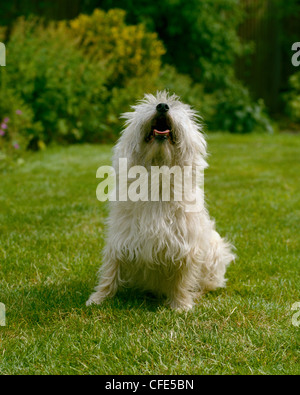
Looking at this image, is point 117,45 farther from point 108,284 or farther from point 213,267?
point 108,284

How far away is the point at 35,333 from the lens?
2385 millimetres

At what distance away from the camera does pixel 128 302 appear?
2.76 metres

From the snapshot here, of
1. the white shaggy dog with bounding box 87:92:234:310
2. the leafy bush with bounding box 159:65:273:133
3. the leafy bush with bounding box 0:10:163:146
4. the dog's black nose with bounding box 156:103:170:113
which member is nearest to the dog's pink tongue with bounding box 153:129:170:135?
the white shaggy dog with bounding box 87:92:234:310

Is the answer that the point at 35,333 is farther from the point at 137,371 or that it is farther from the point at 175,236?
the point at 175,236

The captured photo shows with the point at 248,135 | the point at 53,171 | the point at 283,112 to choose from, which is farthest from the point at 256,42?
the point at 53,171

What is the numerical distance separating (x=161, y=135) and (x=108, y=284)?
0.91m

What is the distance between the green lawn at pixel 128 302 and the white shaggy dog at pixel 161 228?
0.12 metres

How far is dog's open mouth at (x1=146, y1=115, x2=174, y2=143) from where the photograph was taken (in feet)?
8.01

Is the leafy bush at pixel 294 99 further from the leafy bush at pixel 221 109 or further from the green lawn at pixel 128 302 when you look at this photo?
the green lawn at pixel 128 302

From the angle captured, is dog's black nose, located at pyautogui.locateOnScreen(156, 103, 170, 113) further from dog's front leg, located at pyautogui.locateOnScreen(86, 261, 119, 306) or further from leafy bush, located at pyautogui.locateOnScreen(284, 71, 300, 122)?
leafy bush, located at pyautogui.locateOnScreen(284, 71, 300, 122)

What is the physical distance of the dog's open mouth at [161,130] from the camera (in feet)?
8.01

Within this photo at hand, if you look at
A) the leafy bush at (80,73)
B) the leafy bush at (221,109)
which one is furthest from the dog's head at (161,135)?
the leafy bush at (221,109)

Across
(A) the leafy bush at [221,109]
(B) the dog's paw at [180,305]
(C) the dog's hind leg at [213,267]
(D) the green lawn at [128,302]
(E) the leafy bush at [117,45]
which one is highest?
(E) the leafy bush at [117,45]

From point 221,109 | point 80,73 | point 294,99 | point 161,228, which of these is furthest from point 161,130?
point 294,99
